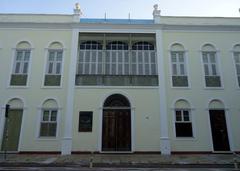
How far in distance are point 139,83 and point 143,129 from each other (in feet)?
10.6

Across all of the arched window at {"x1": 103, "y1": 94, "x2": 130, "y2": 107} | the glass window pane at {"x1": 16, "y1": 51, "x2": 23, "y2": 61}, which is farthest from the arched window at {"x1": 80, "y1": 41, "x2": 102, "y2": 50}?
the glass window pane at {"x1": 16, "y1": 51, "x2": 23, "y2": 61}

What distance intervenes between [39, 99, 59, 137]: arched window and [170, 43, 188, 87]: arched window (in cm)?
857

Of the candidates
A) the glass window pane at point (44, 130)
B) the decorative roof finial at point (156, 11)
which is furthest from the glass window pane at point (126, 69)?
the glass window pane at point (44, 130)

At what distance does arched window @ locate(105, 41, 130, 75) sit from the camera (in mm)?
14852

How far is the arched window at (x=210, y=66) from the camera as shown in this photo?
1459 cm

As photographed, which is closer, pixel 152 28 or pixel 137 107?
pixel 137 107

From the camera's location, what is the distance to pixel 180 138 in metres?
13.5

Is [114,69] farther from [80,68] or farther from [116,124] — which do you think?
[116,124]

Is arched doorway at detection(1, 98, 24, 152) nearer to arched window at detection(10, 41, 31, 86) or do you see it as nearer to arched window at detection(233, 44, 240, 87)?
arched window at detection(10, 41, 31, 86)

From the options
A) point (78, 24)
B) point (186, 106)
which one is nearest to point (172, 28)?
point (186, 106)

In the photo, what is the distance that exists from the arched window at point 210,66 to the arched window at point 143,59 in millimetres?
3738

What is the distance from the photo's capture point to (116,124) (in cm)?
1379

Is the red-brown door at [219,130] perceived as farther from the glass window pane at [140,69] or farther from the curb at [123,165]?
the glass window pane at [140,69]

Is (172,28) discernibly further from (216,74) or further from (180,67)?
(216,74)
